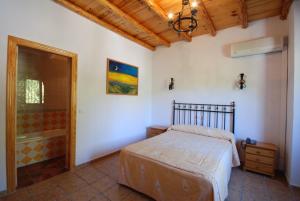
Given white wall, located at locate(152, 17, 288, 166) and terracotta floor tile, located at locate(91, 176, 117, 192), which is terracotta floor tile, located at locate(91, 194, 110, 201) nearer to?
terracotta floor tile, located at locate(91, 176, 117, 192)

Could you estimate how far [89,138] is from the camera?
283cm

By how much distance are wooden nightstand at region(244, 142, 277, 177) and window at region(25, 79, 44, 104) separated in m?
4.75

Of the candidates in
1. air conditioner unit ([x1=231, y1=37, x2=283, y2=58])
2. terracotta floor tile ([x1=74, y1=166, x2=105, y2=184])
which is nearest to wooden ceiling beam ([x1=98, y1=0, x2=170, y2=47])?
air conditioner unit ([x1=231, y1=37, x2=283, y2=58])

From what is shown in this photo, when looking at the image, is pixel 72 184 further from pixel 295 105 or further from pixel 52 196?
pixel 295 105

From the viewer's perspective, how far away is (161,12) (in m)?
2.58

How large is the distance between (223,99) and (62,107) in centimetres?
404

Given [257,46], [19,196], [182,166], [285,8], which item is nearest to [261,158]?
[182,166]

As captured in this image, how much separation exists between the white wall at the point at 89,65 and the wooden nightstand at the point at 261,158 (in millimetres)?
2632

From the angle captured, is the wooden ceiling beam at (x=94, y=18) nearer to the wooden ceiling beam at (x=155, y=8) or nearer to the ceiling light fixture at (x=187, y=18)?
the wooden ceiling beam at (x=155, y=8)

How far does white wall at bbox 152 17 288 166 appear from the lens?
2.70 meters

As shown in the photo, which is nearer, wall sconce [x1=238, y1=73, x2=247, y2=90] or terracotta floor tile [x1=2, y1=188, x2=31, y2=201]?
terracotta floor tile [x1=2, y1=188, x2=31, y2=201]

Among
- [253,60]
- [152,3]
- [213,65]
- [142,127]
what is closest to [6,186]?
[142,127]

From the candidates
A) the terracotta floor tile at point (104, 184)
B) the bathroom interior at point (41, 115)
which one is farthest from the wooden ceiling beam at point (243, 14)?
the terracotta floor tile at point (104, 184)

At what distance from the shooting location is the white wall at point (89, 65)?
190 centimetres
